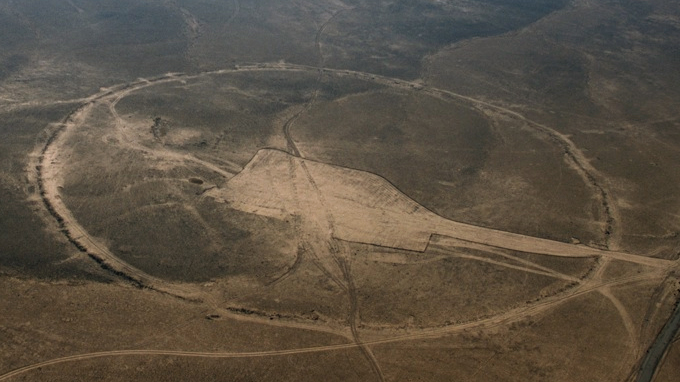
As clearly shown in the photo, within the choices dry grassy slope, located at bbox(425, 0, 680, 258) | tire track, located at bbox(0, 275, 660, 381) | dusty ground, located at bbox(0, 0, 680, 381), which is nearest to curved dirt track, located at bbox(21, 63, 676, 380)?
tire track, located at bbox(0, 275, 660, 381)

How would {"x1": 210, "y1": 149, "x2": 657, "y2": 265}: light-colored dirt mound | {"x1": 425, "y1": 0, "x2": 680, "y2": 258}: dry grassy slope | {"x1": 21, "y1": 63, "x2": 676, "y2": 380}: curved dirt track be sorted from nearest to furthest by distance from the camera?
{"x1": 21, "y1": 63, "x2": 676, "y2": 380}: curved dirt track
{"x1": 210, "y1": 149, "x2": 657, "y2": 265}: light-colored dirt mound
{"x1": 425, "y1": 0, "x2": 680, "y2": 258}: dry grassy slope

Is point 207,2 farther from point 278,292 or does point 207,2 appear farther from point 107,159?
point 278,292

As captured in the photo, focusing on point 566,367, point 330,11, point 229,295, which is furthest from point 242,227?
point 330,11

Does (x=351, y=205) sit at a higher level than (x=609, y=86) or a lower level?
lower

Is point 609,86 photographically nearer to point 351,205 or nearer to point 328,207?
point 351,205

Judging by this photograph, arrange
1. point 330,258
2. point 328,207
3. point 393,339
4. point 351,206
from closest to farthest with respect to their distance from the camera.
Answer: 1. point 393,339
2. point 330,258
3. point 328,207
4. point 351,206

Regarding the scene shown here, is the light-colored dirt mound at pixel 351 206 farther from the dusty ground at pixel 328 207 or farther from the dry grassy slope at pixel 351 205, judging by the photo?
the dusty ground at pixel 328 207

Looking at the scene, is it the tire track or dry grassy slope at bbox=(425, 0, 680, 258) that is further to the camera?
dry grassy slope at bbox=(425, 0, 680, 258)

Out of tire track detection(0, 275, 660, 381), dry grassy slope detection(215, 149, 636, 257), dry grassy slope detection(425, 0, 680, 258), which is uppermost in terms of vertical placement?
dry grassy slope detection(425, 0, 680, 258)

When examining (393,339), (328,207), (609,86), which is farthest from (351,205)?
(609,86)

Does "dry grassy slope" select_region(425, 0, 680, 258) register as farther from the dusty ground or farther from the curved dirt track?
the curved dirt track

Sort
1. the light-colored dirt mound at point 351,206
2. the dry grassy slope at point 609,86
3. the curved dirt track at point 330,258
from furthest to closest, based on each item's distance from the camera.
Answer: the dry grassy slope at point 609,86 < the light-colored dirt mound at point 351,206 < the curved dirt track at point 330,258

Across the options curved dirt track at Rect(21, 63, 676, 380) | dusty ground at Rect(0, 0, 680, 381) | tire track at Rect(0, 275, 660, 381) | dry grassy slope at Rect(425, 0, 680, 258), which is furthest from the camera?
dry grassy slope at Rect(425, 0, 680, 258)

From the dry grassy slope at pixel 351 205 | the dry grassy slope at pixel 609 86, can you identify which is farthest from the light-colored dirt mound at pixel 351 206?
the dry grassy slope at pixel 609 86
